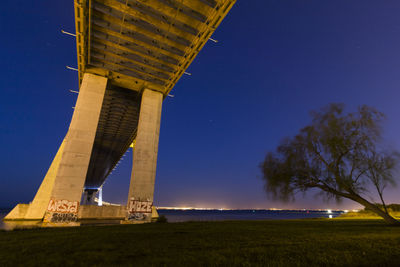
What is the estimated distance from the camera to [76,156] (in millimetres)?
19844

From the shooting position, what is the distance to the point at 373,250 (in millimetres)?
6273

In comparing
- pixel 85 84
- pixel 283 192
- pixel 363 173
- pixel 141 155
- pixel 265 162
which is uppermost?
pixel 85 84

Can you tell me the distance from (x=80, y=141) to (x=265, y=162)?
1844cm

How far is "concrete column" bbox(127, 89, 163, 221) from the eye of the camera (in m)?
21.5

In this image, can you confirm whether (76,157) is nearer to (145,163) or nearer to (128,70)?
(145,163)

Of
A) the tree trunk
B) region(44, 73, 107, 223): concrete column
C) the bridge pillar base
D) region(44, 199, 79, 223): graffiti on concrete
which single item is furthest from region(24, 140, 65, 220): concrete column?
the tree trunk

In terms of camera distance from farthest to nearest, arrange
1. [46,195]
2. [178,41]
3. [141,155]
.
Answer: [46,195] < [141,155] < [178,41]

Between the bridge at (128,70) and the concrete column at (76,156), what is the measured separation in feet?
0.24

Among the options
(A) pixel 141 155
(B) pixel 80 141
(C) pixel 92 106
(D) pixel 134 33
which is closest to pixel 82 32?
(D) pixel 134 33

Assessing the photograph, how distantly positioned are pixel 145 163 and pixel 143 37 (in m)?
13.3

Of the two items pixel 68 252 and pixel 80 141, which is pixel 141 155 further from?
pixel 68 252

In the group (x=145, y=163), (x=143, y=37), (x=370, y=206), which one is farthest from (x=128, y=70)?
(x=370, y=206)

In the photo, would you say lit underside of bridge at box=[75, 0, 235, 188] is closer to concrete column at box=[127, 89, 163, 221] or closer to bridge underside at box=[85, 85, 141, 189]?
bridge underside at box=[85, 85, 141, 189]

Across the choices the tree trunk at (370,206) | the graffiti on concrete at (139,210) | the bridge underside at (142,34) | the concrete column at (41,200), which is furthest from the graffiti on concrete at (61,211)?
the tree trunk at (370,206)
